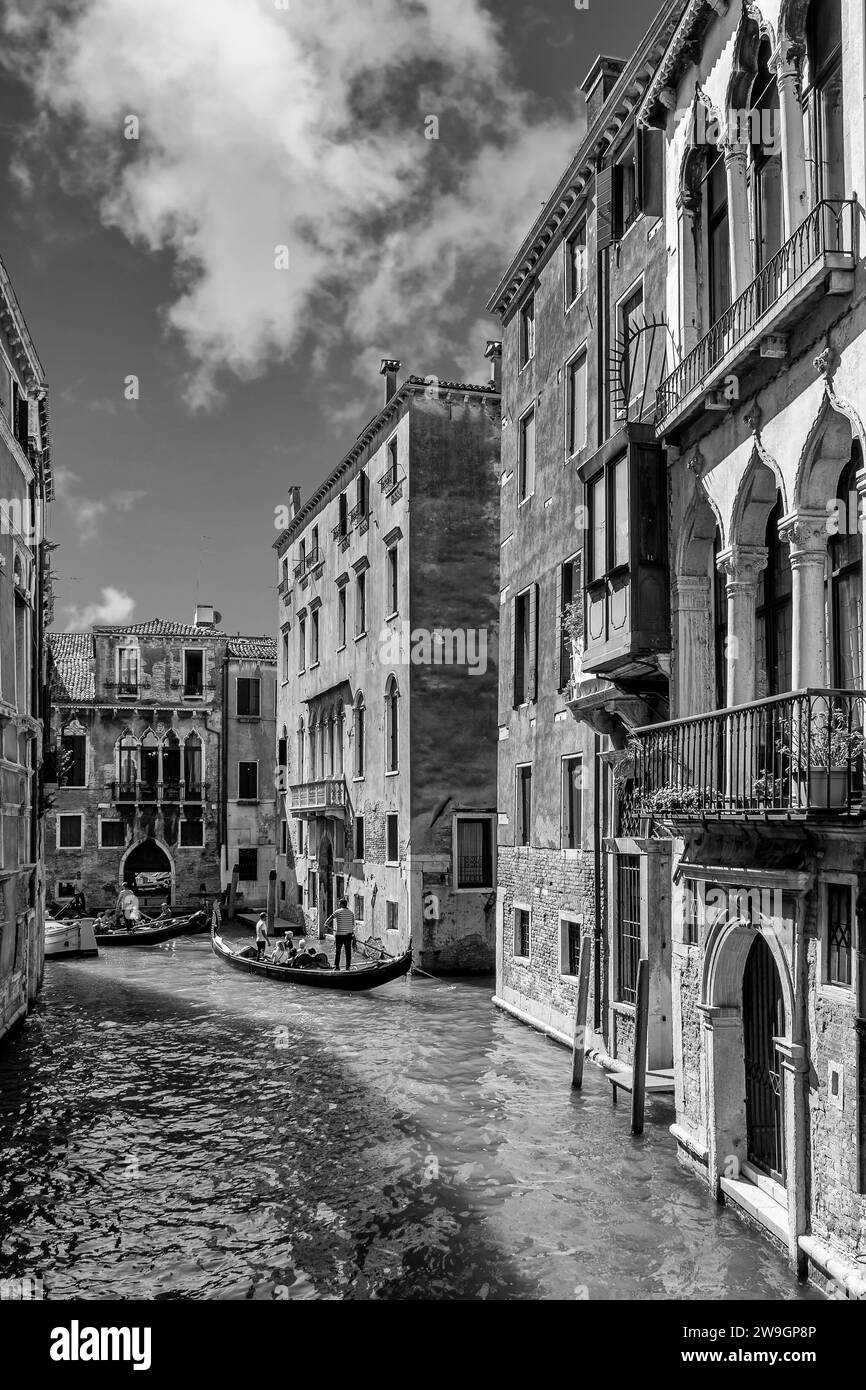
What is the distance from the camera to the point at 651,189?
1148 cm

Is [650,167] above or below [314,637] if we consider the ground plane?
above

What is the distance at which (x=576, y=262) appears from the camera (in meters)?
15.9

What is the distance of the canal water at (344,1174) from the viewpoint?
8.16 metres

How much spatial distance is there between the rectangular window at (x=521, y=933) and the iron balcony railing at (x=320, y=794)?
10.2 meters

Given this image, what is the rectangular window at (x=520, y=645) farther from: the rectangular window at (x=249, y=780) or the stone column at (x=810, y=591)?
the rectangular window at (x=249, y=780)

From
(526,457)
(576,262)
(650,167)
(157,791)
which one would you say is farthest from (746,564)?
(157,791)

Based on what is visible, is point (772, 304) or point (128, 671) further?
point (128, 671)

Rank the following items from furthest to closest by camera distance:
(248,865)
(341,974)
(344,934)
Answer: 1. (248,865)
2. (344,934)
3. (341,974)

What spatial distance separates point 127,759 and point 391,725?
51.7ft

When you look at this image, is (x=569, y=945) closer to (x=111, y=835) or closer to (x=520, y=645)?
(x=520, y=645)

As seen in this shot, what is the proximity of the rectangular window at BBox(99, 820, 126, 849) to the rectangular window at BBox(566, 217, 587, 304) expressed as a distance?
25920mm

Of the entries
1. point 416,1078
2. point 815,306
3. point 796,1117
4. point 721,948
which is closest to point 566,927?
point 416,1078

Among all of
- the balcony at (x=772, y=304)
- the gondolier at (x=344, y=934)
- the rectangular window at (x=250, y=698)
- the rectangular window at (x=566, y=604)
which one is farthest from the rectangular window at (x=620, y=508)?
the rectangular window at (x=250, y=698)

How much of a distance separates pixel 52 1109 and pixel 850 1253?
369 inches
